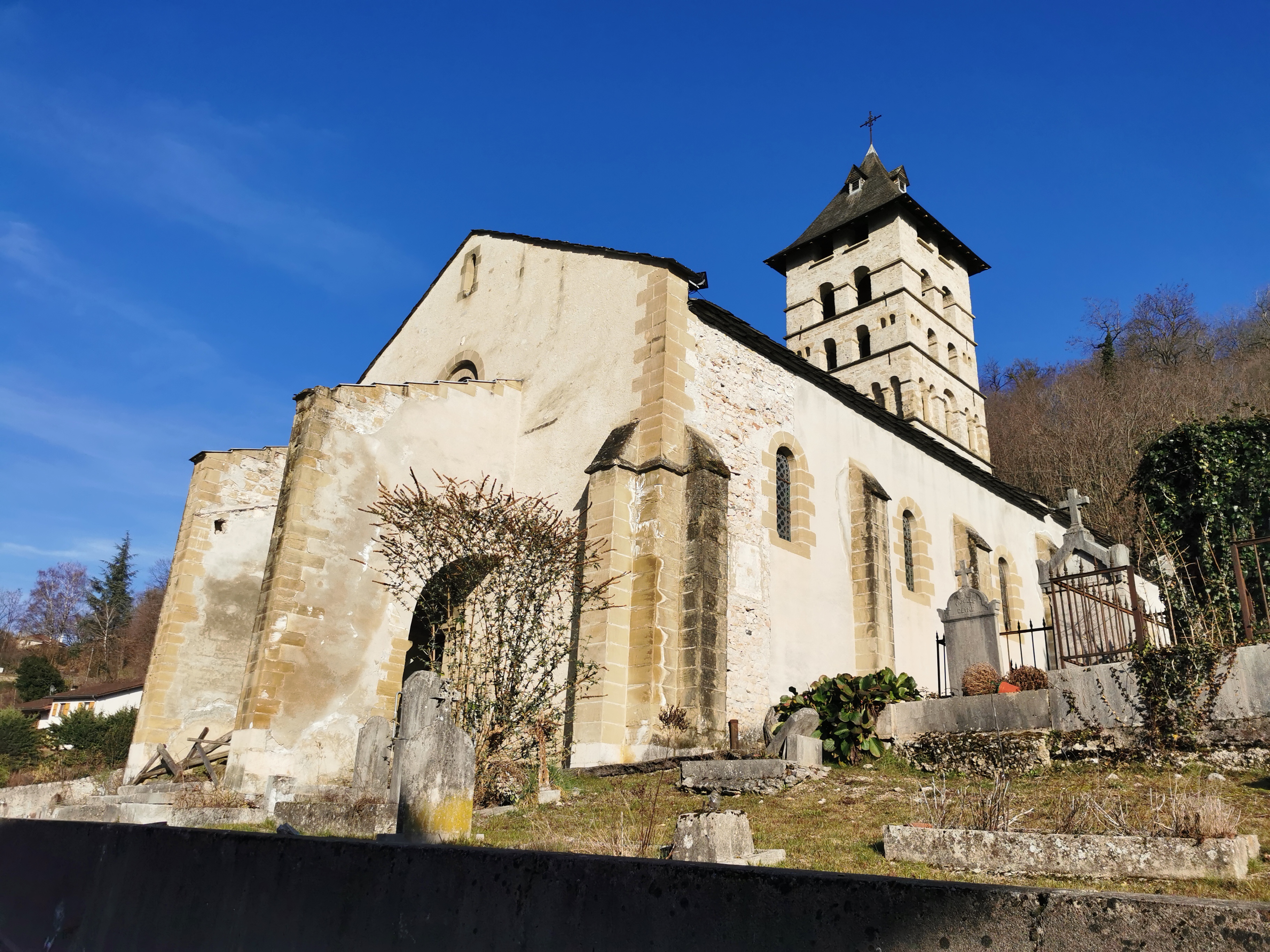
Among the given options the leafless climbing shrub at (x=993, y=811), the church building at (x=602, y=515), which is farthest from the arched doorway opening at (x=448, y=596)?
the leafless climbing shrub at (x=993, y=811)

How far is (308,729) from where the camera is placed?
11.7 meters

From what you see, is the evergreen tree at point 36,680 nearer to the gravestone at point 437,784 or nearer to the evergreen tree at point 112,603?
the evergreen tree at point 112,603

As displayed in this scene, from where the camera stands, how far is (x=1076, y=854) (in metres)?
4.61

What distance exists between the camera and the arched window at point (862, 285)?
3100 centimetres

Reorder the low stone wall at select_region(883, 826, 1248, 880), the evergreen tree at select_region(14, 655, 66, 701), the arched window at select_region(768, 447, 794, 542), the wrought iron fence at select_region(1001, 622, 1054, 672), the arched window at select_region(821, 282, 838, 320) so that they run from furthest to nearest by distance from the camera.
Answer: the evergreen tree at select_region(14, 655, 66, 701) < the arched window at select_region(821, 282, 838, 320) < the wrought iron fence at select_region(1001, 622, 1054, 672) < the arched window at select_region(768, 447, 794, 542) < the low stone wall at select_region(883, 826, 1248, 880)

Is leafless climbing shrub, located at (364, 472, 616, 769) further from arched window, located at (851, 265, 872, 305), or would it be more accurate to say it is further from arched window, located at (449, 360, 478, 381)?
arched window, located at (851, 265, 872, 305)

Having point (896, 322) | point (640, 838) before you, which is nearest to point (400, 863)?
point (640, 838)

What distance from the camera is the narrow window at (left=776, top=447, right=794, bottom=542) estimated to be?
585 inches

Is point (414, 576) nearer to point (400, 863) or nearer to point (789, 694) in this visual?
point (789, 694)

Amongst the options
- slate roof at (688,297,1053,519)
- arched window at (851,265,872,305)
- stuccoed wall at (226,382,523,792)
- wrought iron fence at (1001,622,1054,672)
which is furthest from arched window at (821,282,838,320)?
stuccoed wall at (226,382,523,792)

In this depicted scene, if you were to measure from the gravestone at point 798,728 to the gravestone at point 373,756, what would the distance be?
4411 millimetres

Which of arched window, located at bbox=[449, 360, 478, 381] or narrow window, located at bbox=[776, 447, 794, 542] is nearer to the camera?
narrow window, located at bbox=[776, 447, 794, 542]

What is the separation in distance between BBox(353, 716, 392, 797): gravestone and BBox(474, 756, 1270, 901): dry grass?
1707 mm

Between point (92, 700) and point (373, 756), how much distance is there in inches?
1505
